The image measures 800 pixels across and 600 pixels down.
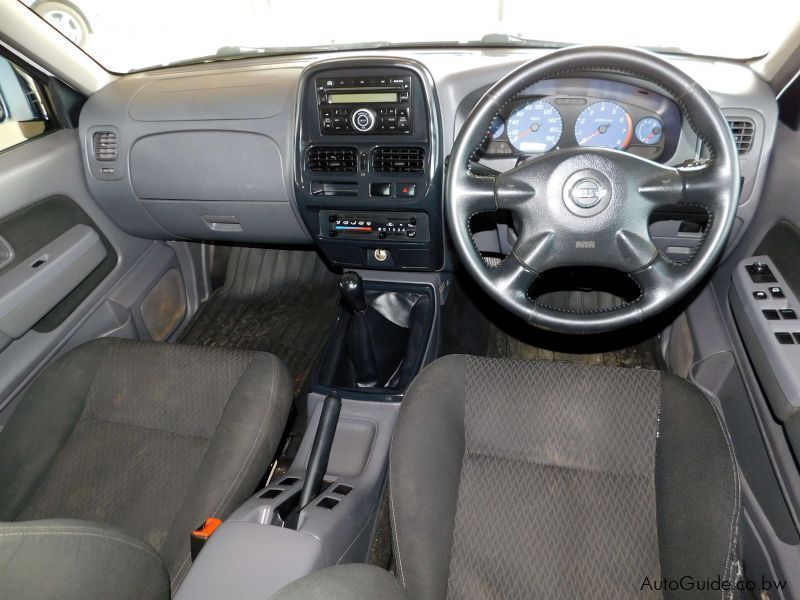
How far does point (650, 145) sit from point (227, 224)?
1526mm

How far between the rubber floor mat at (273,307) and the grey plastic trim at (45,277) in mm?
660

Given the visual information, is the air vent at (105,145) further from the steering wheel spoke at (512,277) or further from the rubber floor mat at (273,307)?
the steering wheel spoke at (512,277)

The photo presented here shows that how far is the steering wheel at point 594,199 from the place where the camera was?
47.6 inches

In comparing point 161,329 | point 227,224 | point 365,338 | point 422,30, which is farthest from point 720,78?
point 161,329

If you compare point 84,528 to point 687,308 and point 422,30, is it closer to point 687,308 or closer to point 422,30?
point 422,30

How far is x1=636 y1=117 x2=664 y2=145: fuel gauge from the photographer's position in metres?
1.64

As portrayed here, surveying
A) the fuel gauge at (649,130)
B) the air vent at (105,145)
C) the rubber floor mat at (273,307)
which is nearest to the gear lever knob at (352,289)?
the rubber floor mat at (273,307)

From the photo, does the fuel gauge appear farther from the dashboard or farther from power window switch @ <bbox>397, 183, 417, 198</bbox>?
power window switch @ <bbox>397, 183, 417, 198</bbox>

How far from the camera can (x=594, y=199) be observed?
1309mm

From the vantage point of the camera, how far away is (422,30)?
6.62 feet

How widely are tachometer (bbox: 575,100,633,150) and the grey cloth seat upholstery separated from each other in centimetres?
112

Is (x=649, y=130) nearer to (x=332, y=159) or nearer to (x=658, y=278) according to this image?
(x=658, y=278)

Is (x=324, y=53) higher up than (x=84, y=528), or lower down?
higher up

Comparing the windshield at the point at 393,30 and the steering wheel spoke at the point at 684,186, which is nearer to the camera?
the steering wheel spoke at the point at 684,186
